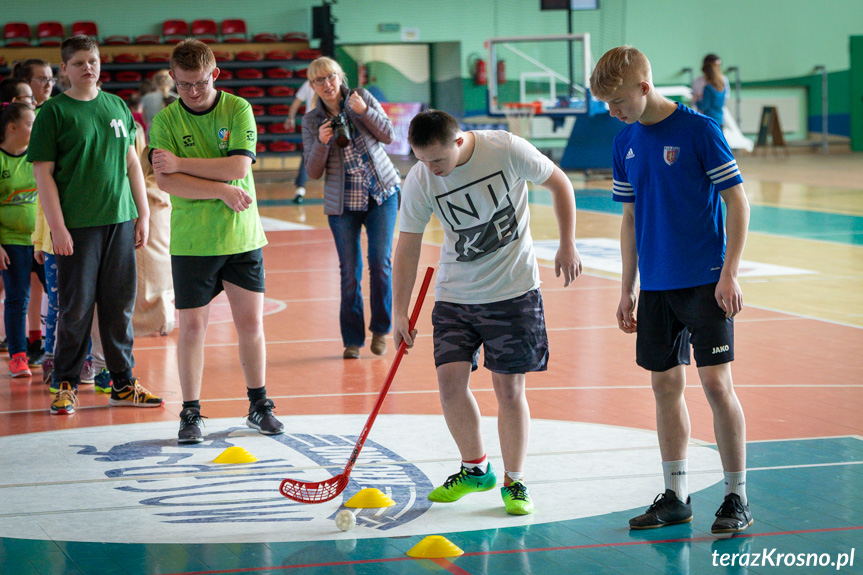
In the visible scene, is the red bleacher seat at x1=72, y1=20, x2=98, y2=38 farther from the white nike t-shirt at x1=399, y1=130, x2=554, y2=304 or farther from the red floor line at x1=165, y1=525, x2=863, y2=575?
the red floor line at x1=165, y1=525, x2=863, y2=575

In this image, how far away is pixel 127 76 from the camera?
21250 millimetres

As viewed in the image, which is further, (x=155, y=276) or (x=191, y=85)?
(x=155, y=276)

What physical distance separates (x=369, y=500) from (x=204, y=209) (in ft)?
5.09

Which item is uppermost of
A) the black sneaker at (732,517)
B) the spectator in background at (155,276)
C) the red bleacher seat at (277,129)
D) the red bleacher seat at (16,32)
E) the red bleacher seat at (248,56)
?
the red bleacher seat at (16,32)

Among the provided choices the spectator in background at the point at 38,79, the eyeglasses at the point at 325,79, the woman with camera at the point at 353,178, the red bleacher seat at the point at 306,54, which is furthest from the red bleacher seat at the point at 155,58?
the eyeglasses at the point at 325,79

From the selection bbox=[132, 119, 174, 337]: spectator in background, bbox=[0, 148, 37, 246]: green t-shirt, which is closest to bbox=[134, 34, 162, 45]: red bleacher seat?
bbox=[132, 119, 174, 337]: spectator in background

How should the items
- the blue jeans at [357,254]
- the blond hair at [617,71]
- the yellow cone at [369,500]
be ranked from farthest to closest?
the blue jeans at [357,254], the yellow cone at [369,500], the blond hair at [617,71]

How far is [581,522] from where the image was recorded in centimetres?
338

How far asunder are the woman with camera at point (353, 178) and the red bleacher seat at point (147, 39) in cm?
1713

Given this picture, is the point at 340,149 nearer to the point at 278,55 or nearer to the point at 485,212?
the point at 485,212

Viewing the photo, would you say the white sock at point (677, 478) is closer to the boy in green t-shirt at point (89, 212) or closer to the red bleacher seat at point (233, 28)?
the boy in green t-shirt at point (89, 212)

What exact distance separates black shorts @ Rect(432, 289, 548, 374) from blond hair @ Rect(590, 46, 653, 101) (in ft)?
2.50

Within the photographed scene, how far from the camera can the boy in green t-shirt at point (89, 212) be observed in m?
4.76

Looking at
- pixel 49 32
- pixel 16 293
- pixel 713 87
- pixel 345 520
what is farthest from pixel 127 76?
pixel 345 520
